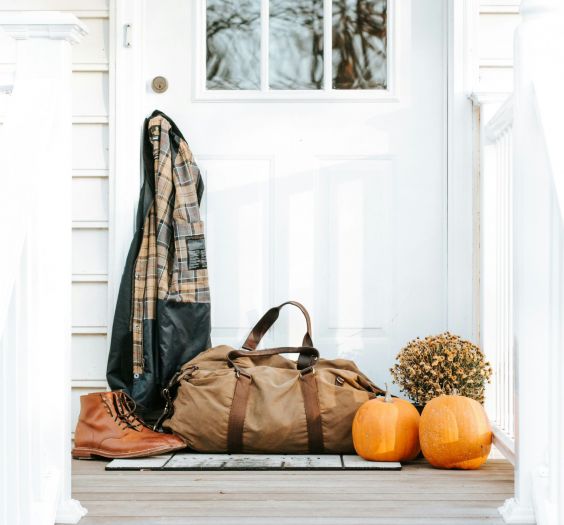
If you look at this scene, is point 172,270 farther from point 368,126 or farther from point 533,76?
point 533,76

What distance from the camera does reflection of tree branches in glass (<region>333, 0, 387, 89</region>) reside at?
2.82 meters

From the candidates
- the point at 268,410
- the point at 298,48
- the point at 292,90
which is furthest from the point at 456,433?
the point at 298,48

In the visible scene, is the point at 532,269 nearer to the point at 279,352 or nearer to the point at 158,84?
the point at 279,352

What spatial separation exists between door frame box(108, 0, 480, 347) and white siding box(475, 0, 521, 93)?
0.12 ft

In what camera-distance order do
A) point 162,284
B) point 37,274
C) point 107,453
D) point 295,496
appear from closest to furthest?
1. point 37,274
2. point 295,496
3. point 107,453
4. point 162,284

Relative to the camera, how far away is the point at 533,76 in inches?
66.7

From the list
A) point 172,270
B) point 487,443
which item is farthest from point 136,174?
point 487,443

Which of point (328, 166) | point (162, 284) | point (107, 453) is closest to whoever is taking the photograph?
point (107, 453)

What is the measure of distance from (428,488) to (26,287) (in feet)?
3.40

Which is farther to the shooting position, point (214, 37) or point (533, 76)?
Answer: point (214, 37)

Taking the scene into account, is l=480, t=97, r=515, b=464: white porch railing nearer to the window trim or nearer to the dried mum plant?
the dried mum plant

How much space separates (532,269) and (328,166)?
120 cm

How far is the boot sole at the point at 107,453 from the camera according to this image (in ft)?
7.50

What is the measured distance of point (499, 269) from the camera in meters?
2.48
